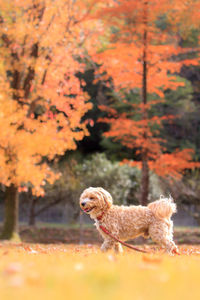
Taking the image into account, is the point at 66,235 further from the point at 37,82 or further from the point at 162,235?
the point at 162,235

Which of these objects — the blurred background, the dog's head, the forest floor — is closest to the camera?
the dog's head

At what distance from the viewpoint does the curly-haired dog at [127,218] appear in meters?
5.59

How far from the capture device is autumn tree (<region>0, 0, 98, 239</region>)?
456 inches

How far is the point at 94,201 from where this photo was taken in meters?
5.50

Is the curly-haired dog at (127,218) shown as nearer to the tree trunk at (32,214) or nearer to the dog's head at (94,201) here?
the dog's head at (94,201)

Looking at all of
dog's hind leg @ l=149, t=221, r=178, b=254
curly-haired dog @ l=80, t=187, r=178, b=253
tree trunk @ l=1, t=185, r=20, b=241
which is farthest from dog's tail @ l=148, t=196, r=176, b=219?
tree trunk @ l=1, t=185, r=20, b=241

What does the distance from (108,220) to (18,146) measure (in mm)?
6496

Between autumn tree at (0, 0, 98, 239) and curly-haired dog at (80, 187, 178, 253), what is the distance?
600 centimetres

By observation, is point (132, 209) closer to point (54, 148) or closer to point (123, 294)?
point (123, 294)

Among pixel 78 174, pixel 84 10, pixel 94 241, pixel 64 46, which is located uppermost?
pixel 84 10

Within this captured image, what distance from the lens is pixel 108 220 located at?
567cm

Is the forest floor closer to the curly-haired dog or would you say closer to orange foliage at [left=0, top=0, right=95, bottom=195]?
orange foliage at [left=0, top=0, right=95, bottom=195]

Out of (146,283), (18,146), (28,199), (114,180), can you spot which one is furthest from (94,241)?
(146,283)

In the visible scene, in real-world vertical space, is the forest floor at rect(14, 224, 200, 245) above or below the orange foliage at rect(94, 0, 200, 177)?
below
